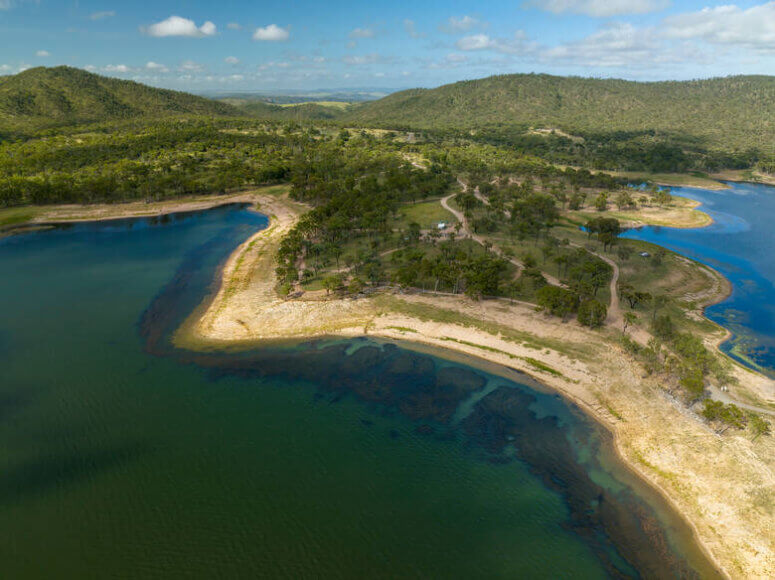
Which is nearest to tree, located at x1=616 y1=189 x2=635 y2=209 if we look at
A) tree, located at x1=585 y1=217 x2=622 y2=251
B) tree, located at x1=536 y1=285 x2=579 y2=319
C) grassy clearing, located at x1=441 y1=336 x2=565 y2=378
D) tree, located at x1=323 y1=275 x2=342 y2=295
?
tree, located at x1=585 y1=217 x2=622 y2=251

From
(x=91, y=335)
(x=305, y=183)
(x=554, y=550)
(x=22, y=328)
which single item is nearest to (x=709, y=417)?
(x=554, y=550)

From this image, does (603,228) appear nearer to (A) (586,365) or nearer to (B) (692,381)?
(A) (586,365)

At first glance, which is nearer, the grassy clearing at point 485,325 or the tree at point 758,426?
the tree at point 758,426

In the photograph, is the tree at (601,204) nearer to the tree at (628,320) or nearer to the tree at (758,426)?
the tree at (628,320)

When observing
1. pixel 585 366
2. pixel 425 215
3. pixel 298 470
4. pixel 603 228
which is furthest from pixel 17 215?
pixel 603 228

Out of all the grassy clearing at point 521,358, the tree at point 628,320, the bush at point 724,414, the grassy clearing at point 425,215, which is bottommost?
the grassy clearing at point 521,358

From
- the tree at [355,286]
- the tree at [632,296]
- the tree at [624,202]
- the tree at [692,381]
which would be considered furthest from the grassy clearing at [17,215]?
the tree at [624,202]

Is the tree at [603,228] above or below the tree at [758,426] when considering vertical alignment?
above
